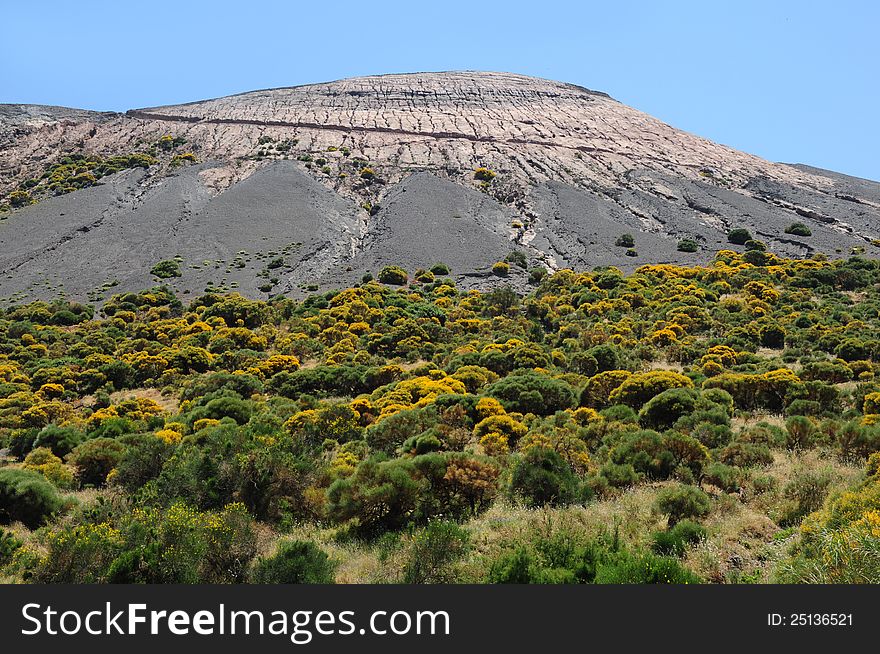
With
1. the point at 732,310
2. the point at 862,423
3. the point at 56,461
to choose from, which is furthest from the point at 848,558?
the point at 732,310

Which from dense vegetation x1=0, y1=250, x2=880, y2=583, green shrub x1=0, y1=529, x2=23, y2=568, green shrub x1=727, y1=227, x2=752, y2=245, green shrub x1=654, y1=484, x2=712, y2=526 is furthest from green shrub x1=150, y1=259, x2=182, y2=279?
green shrub x1=654, y1=484, x2=712, y2=526

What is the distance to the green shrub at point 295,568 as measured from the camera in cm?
807

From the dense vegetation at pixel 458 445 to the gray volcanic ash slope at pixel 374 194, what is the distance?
51.2ft

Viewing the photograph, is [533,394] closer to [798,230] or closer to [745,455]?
[745,455]

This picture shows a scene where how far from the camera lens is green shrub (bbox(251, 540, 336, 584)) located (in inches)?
318

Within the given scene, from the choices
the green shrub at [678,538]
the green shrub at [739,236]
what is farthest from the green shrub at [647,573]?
the green shrub at [739,236]

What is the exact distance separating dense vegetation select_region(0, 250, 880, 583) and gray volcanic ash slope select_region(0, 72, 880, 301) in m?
15.6

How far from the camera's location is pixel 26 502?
1257 cm

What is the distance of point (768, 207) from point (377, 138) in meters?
47.5

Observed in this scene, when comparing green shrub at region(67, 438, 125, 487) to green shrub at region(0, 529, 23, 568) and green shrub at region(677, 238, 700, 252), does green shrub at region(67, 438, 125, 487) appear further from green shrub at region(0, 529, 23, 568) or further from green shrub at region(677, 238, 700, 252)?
green shrub at region(677, 238, 700, 252)

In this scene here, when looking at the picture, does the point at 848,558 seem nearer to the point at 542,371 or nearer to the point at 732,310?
the point at 542,371

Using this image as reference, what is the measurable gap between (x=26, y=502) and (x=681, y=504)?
1211 centimetres

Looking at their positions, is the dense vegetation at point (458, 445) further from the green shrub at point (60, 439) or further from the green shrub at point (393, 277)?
the green shrub at point (393, 277)

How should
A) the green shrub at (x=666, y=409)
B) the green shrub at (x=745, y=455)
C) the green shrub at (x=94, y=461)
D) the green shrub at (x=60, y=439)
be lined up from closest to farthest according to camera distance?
the green shrub at (x=745, y=455) → the green shrub at (x=666, y=409) → the green shrub at (x=94, y=461) → the green shrub at (x=60, y=439)
